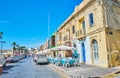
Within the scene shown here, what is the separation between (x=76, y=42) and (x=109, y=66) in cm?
1061

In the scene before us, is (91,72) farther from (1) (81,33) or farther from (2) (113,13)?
(1) (81,33)

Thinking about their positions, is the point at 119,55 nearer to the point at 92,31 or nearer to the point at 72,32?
the point at 92,31

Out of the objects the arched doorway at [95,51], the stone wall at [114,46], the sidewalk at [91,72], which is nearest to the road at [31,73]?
the sidewalk at [91,72]

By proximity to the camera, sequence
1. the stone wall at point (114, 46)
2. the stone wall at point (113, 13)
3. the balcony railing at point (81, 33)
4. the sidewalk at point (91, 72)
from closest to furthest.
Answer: the sidewalk at point (91, 72) → the stone wall at point (114, 46) → the stone wall at point (113, 13) → the balcony railing at point (81, 33)

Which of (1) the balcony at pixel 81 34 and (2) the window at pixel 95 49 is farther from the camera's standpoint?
(1) the balcony at pixel 81 34

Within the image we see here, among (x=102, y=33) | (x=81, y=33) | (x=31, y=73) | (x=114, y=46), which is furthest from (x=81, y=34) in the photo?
(x=31, y=73)

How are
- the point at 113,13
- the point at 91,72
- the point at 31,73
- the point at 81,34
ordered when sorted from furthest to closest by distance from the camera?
the point at 81,34, the point at 113,13, the point at 31,73, the point at 91,72

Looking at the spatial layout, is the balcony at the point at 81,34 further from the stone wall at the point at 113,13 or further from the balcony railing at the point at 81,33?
the stone wall at the point at 113,13

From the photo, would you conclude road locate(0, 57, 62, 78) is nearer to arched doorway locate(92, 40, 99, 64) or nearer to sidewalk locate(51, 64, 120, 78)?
sidewalk locate(51, 64, 120, 78)

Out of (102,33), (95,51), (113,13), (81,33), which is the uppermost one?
(113,13)

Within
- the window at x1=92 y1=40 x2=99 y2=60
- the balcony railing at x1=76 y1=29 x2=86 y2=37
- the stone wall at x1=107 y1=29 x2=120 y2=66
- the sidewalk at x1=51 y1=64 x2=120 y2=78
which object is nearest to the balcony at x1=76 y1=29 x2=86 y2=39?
the balcony railing at x1=76 y1=29 x2=86 y2=37

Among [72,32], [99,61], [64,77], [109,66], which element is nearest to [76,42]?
[72,32]

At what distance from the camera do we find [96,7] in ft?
65.8

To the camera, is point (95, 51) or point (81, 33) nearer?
point (95, 51)
